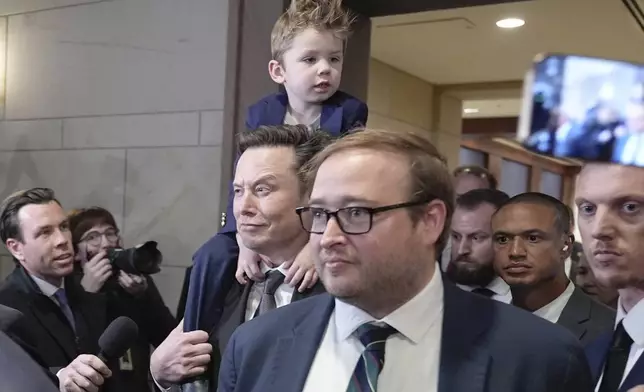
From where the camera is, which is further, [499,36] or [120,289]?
[499,36]

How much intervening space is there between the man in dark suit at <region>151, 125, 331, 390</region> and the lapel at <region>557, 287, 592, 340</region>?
0.73 metres

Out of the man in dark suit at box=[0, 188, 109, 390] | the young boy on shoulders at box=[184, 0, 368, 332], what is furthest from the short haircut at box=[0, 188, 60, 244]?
the young boy on shoulders at box=[184, 0, 368, 332]

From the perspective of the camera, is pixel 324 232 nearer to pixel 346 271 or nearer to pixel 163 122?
pixel 346 271

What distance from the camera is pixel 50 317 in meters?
2.40

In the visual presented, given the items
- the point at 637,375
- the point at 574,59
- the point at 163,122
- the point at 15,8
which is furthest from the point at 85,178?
the point at 574,59

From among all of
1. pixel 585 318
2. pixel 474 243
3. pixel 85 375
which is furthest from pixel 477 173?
pixel 85 375

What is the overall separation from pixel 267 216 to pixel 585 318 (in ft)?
2.99

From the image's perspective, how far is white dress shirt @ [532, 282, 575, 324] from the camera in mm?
1971

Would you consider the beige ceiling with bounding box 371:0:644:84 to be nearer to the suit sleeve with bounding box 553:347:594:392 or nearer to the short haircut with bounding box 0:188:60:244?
the short haircut with bounding box 0:188:60:244

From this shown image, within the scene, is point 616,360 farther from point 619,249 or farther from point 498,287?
point 498,287

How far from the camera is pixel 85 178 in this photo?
11.7 feet

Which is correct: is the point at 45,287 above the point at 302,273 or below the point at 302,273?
below

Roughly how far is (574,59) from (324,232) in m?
0.75

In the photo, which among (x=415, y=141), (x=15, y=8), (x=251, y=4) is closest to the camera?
(x=415, y=141)
